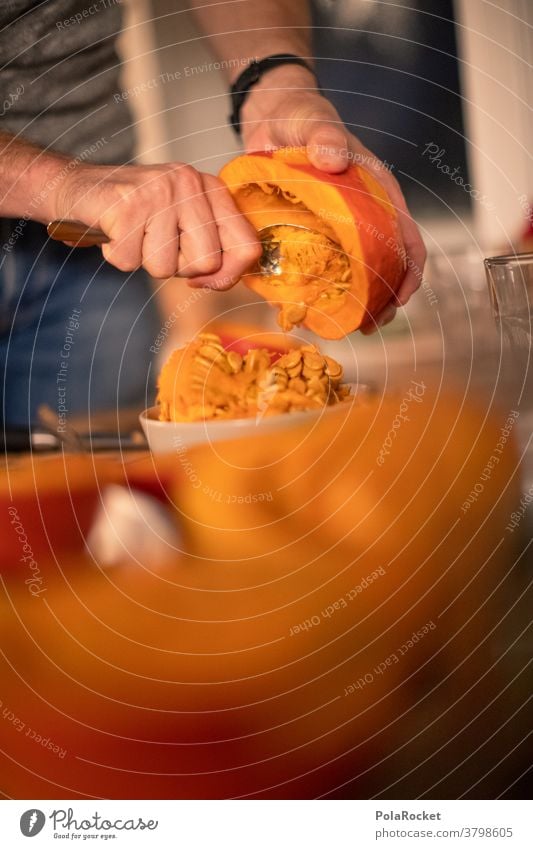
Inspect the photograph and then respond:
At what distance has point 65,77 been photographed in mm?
610

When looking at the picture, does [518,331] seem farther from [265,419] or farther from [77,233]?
[77,233]

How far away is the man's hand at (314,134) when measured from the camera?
1.85 ft

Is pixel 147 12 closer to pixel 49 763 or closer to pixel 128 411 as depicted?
pixel 128 411

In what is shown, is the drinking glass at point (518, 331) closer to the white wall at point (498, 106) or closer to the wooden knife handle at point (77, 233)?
the white wall at point (498, 106)

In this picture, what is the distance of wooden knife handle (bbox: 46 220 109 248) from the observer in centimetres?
60

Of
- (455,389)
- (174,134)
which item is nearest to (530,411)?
(455,389)

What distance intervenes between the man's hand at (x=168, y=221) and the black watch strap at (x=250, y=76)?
0.04 m

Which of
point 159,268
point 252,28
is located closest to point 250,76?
point 252,28

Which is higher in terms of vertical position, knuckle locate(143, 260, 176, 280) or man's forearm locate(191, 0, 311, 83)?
man's forearm locate(191, 0, 311, 83)

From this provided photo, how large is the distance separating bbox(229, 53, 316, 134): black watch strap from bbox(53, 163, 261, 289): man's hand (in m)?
0.04
